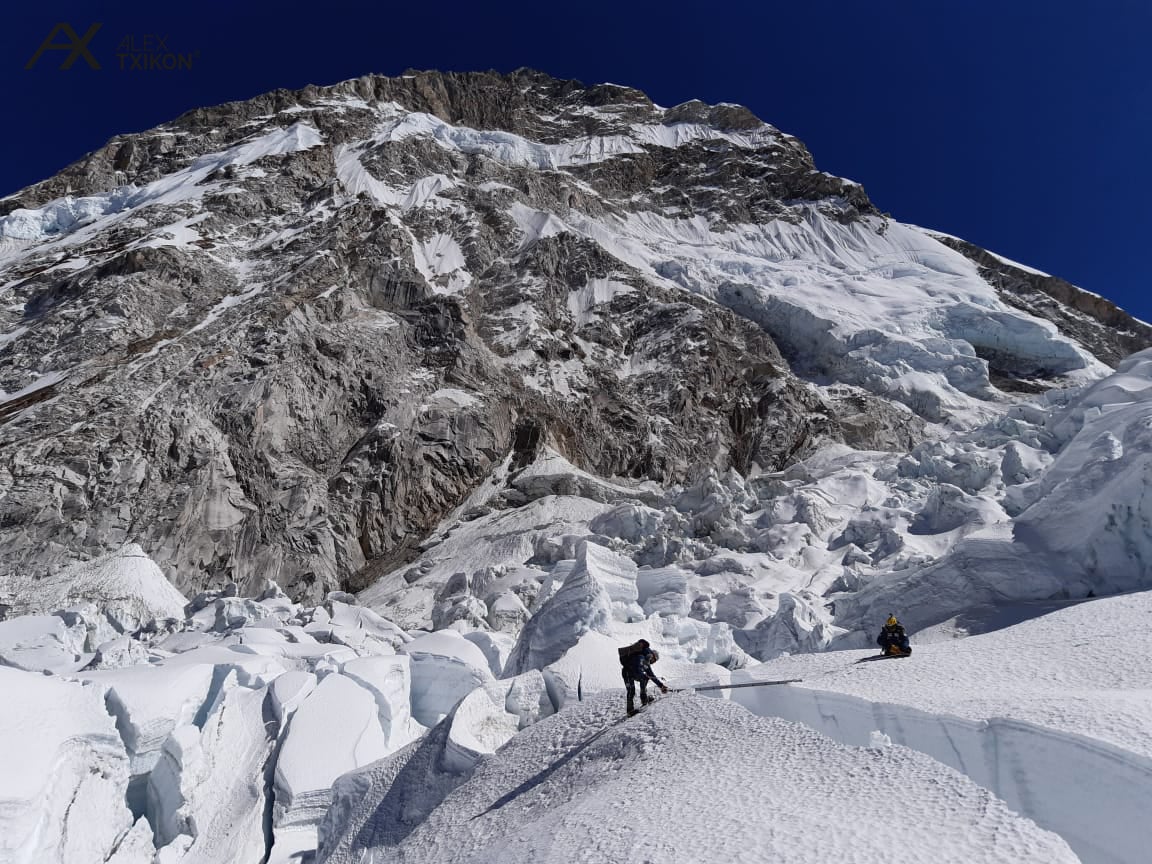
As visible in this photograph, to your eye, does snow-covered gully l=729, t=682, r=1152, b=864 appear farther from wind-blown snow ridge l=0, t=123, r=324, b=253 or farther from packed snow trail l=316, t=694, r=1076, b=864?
wind-blown snow ridge l=0, t=123, r=324, b=253

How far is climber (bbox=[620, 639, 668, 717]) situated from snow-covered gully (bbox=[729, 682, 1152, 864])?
198 cm

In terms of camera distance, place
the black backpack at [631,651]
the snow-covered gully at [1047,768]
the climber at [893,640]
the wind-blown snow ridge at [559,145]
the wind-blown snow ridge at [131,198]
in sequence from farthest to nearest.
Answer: the wind-blown snow ridge at [559,145]
the wind-blown snow ridge at [131,198]
the climber at [893,640]
the black backpack at [631,651]
the snow-covered gully at [1047,768]

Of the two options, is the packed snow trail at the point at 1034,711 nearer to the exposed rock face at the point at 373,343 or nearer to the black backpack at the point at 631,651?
the black backpack at the point at 631,651

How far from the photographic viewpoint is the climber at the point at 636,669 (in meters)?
8.02

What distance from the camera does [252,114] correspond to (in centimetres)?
8212

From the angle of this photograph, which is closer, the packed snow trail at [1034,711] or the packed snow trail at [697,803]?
the packed snow trail at [697,803]

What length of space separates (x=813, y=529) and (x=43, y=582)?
27495 millimetres

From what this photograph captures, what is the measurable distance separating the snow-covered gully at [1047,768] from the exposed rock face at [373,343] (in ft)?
104

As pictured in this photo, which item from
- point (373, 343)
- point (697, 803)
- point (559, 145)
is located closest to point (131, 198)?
point (373, 343)

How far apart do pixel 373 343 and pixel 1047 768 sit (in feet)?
146

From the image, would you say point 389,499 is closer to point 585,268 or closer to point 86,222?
point 585,268

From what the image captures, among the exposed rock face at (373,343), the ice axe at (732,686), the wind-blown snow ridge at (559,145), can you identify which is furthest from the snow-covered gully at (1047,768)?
the wind-blown snow ridge at (559,145)

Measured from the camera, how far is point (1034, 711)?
19.7 feet

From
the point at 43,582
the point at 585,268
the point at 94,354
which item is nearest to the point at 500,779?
the point at 43,582
